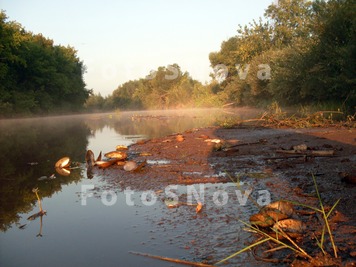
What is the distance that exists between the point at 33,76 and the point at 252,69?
98.9 feet

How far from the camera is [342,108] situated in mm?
14906

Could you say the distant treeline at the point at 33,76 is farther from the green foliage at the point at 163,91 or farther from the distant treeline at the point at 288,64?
the distant treeline at the point at 288,64

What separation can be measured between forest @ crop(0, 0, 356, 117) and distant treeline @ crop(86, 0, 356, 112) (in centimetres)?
4

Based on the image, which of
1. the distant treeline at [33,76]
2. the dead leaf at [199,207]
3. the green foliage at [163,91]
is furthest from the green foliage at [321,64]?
the green foliage at [163,91]

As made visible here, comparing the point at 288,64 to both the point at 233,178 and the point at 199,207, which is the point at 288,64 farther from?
the point at 199,207

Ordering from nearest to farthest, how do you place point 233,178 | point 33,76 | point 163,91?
1. point 233,178
2. point 33,76
3. point 163,91

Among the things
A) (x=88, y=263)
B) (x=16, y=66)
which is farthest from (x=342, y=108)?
(x=16, y=66)

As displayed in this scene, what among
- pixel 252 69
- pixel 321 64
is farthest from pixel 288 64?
pixel 252 69

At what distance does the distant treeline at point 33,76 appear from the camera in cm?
3728

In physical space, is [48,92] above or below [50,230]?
above

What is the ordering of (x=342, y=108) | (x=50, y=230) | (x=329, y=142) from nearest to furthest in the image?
1. (x=50, y=230)
2. (x=329, y=142)
3. (x=342, y=108)

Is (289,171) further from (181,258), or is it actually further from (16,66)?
(16,66)

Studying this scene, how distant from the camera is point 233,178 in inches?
211

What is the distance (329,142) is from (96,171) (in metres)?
5.77
